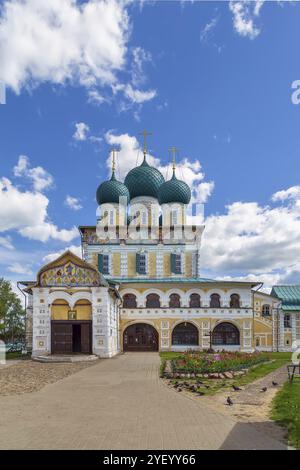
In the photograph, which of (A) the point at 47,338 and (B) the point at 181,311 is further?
(B) the point at 181,311

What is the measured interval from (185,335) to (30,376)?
16.6 metres

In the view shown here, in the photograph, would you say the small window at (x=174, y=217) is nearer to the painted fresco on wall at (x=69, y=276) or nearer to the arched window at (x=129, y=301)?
the arched window at (x=129, y=301)

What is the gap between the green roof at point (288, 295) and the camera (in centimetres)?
3309

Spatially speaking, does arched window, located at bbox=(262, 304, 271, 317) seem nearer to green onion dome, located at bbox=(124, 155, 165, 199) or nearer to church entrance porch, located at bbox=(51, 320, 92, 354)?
green onion dome, located at bbox=(124, 155, 165, 199)

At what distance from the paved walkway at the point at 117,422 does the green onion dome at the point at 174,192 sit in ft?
84.1

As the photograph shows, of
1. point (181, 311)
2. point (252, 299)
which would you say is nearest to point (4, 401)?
point (181, 311)

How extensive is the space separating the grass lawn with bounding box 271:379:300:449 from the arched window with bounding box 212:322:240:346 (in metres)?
18.4

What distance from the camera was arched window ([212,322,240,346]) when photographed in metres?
30.9

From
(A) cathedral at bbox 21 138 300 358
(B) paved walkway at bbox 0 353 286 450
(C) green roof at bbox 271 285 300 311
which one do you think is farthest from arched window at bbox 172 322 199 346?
(B) paved walkway at bbox 0 353 286 450

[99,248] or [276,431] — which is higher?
[99,248]

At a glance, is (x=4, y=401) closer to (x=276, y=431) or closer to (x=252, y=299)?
(x=276, y=431)

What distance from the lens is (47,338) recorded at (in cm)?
2484

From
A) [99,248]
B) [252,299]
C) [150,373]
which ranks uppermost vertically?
[99,248]
